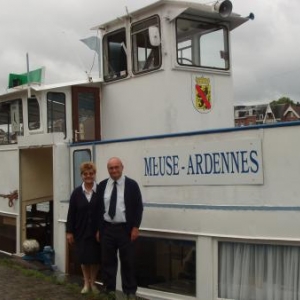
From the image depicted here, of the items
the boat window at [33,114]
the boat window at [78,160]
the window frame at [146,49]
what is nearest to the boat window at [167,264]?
the boat window at [78,160]

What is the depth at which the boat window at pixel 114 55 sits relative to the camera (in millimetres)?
7363

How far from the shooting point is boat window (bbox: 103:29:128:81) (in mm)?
7363

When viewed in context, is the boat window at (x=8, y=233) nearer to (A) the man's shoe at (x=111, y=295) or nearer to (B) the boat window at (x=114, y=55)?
(B) the boat window at (x=114, y=55)

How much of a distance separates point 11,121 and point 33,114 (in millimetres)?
776

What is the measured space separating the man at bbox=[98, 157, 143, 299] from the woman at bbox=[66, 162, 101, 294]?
0.95ft

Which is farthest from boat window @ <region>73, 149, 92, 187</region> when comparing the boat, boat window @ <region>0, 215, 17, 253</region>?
boat window @ <region>0, 215, 17, 253</region>

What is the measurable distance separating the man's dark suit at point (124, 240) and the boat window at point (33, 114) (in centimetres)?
264

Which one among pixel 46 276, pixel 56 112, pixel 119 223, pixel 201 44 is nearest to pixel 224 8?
pixel 201 44

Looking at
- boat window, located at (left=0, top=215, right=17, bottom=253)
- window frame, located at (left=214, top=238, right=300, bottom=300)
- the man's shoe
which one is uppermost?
window frame, located at (left=214, top=238, right=300, bottom=300)

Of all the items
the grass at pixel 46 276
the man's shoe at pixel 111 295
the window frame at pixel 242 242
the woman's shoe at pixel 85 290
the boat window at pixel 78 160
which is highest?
the boat window at pixel 78 160

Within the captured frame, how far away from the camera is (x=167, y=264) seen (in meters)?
5.89

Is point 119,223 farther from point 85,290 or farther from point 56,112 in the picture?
point 56,112

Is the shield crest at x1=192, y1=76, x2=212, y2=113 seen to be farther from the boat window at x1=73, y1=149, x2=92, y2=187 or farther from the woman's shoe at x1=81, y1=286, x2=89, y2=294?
the woman's shoe at x1=81, y1=286, x2=89, y2=294

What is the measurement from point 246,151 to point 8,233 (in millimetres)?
5190
